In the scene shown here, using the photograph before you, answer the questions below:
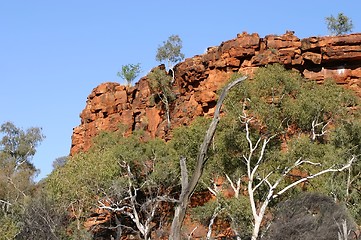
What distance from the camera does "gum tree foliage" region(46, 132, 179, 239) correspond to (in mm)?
32594

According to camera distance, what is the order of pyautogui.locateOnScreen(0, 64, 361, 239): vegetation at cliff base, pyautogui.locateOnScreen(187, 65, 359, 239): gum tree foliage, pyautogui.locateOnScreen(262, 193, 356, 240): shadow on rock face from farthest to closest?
1. pyautogui.locateOnScreen(187, 65, 359, 239): gum tree foliage
2. pyautogui.locateOnScreen(0, 64, 361, 239): vegetation at cliff base
3. pyautogui.locateOnScreen(262, 193, 356, 240): shadow on rock face

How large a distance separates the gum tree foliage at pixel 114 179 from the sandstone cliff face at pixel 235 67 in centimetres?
455

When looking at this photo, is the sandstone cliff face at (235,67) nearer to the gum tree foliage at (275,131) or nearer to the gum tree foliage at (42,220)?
the gum tree foliage at (275,131)

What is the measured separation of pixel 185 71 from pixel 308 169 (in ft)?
50.9

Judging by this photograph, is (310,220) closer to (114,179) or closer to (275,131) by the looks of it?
(275,131)

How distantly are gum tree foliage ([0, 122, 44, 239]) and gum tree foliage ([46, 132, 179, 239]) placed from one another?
3.35 m

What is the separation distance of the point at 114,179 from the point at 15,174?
13776 millimetres

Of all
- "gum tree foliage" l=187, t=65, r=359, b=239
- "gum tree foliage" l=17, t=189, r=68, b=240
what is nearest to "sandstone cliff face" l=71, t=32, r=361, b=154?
"gum tree foliage" l=187, t=65, r=359, b=239

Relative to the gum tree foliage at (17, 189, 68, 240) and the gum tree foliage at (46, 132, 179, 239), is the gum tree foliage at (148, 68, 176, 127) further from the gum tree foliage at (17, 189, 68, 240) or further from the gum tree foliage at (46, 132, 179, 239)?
the gum tree foliage at (17, 189, 68, 240)

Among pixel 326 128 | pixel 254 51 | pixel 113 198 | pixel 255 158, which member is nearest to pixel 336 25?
pixel 254 51

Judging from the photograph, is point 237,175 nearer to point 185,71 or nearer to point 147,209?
point 147,209

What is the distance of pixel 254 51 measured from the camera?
1515 inches

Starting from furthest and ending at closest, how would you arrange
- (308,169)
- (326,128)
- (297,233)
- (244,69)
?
(244,69), (326,128), (308,169), (297,233)

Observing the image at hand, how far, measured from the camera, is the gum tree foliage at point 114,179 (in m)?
32.6
